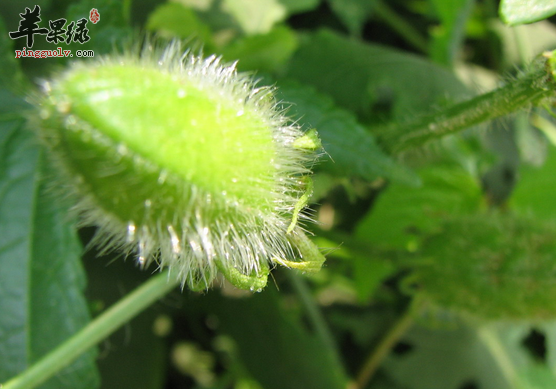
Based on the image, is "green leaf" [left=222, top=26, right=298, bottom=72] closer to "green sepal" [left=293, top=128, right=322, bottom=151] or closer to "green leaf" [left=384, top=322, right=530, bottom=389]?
"green sepal" [left=293, top=128, right=322, bottom=151]

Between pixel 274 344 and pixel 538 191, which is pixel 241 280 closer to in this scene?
pixel 274 344

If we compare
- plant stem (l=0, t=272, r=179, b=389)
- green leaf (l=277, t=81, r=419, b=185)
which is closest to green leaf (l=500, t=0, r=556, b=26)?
green leaf (l=277, t=81, r=419, b=185)

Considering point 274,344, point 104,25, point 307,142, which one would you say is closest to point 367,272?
point 274,344

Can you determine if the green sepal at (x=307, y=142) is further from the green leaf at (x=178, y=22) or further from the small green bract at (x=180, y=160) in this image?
the green leaf at (x=178, y=22)

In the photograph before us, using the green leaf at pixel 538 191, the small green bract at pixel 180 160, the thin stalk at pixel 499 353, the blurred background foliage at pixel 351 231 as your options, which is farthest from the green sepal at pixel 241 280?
the thin stalk at pixel 499 353

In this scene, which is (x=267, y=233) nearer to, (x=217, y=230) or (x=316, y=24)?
(x=217, y=230)
